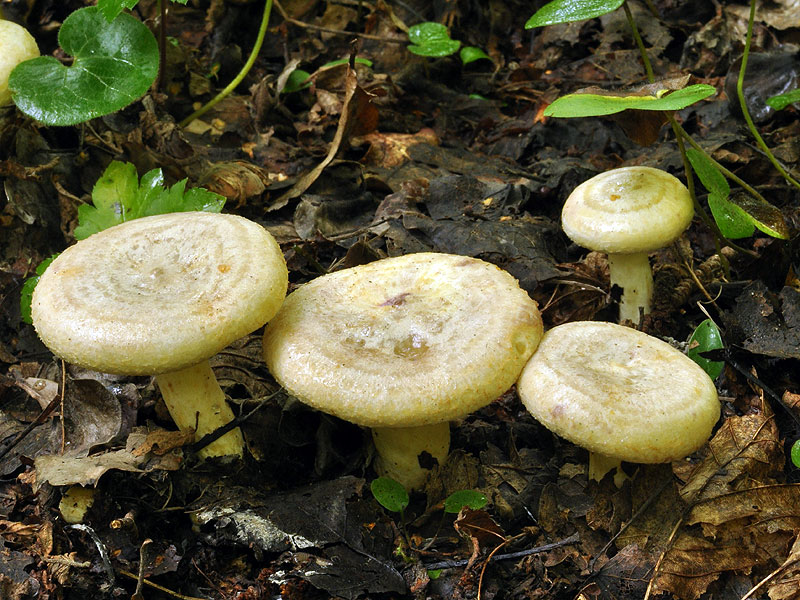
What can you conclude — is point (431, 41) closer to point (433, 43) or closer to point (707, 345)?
point (433, 43)

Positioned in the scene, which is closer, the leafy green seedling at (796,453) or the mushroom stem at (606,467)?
the leafy green seedling at (796,453)

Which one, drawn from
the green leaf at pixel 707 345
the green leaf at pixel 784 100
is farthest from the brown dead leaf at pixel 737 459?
the green leaf at pixel 784 100

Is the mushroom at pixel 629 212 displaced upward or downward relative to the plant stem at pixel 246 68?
downward

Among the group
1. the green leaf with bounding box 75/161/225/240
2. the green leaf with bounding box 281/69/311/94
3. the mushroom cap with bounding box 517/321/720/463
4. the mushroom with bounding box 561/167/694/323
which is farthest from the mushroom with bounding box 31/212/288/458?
the green leaf with bounding box 281/69/311/94

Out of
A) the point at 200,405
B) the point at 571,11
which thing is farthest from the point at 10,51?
the point at 571,11

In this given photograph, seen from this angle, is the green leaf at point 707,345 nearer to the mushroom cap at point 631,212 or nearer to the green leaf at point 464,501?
the mushroom cap at point 631,212

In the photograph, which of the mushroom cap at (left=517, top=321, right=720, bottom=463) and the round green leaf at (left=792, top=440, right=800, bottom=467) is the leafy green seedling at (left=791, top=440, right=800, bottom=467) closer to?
the round green leaf at (left=792, top=440, right=800, bottom=467)
